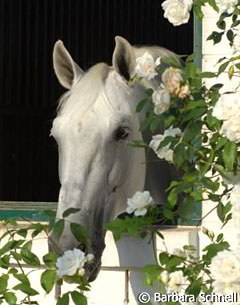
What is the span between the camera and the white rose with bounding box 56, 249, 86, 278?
2172 mm

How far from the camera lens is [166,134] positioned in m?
2.34

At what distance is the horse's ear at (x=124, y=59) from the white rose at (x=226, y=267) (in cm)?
127

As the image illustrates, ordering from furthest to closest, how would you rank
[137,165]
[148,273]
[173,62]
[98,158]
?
[137,165], [98,158], [173,62], [148,273]

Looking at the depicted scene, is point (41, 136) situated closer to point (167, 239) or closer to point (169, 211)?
point (167, 239)

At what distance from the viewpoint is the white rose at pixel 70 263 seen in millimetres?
2172

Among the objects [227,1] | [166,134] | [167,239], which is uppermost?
[227,1]

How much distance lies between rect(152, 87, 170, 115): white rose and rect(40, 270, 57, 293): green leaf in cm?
47

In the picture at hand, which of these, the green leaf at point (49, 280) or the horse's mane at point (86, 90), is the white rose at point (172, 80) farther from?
the horse's mane at point (86, 90)

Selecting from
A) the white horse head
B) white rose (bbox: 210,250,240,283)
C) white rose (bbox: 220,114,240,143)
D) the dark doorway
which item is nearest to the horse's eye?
the white horse head

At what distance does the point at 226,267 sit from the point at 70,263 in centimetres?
41

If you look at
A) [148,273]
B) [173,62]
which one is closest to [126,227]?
[148,273]

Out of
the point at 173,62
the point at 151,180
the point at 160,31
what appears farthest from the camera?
the point at 160,31

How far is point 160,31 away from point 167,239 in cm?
251

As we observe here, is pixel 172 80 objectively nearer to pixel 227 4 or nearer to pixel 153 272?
pixel 227 4
